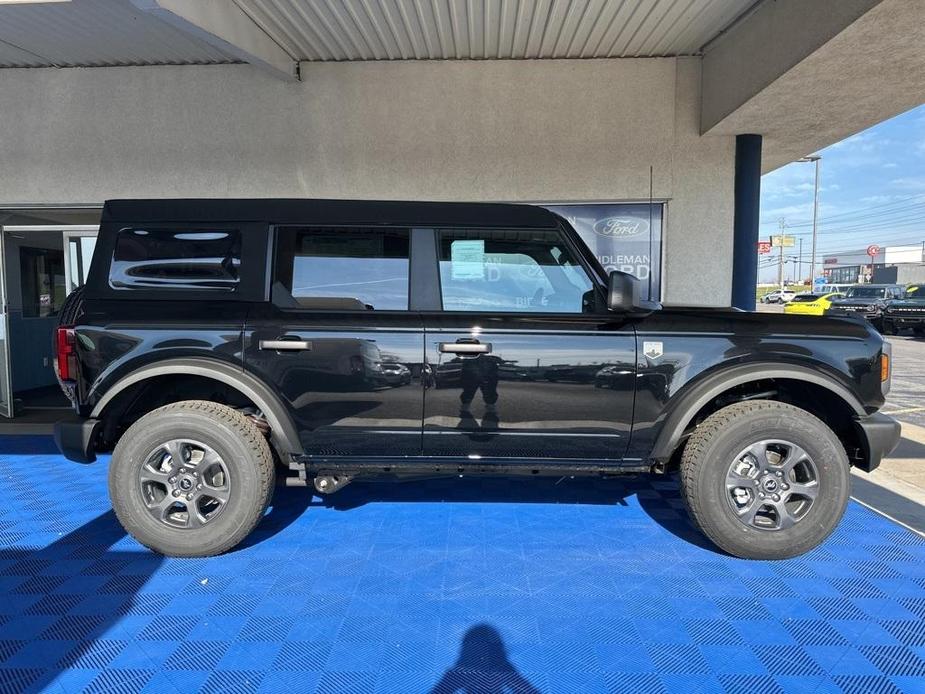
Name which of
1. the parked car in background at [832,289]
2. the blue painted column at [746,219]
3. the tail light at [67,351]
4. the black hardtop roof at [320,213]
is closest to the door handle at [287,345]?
the black hardtop roof at [320,213]

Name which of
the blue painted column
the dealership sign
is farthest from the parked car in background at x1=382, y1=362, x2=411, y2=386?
the blue painted column

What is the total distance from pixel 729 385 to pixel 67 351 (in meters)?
3.78

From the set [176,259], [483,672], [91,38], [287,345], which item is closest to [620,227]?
[287,345]

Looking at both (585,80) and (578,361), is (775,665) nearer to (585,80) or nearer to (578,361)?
(578,361)

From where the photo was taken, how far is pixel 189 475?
3.15 metres

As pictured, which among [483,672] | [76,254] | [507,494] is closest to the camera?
[483,672]

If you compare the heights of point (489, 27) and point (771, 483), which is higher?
point (489, 27)

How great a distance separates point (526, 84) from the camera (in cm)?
647

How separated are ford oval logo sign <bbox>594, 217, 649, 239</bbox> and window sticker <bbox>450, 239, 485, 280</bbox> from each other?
3804 millimetres

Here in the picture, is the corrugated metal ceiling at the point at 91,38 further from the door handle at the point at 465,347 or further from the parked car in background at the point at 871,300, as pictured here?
the parked car in background at the point at 871,300

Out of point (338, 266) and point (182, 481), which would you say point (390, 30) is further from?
point (182, 481)

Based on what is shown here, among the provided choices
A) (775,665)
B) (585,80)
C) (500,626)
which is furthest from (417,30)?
(775,665)

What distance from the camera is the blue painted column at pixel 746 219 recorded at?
640 cm

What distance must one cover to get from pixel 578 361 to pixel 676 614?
53.2 inches
